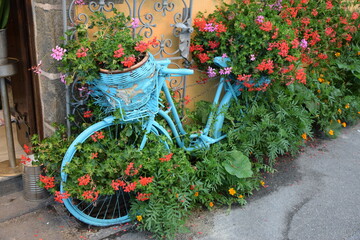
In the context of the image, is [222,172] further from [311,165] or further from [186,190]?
[311,165]

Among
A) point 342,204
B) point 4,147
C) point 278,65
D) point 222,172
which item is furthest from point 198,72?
point 4,147

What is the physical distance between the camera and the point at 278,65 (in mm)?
3578

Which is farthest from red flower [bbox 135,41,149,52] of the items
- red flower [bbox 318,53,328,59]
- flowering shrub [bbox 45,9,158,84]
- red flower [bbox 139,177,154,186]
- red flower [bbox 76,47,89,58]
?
red flower [bbox 318,53,328,59]

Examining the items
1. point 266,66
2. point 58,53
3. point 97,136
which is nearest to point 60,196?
point 97,136

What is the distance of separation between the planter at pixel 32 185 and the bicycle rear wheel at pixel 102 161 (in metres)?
0.30

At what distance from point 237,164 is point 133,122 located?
1.12 meters

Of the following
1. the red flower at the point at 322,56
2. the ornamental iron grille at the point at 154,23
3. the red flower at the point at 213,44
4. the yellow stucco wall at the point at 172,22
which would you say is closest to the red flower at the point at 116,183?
the ornamental iron grille at the point at 154,23

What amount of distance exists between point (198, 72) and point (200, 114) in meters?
0.46

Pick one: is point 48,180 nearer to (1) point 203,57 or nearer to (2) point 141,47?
(2) point 141,47

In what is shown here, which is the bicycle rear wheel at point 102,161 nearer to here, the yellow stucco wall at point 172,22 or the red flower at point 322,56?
the yellow stucco wall at point 172,22

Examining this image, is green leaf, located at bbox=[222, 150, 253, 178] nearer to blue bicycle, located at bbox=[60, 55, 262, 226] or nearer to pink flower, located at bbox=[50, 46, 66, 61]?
blue bicycle, located at bbox=[60, 55, 262, 226]

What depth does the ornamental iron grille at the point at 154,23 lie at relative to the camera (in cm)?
293

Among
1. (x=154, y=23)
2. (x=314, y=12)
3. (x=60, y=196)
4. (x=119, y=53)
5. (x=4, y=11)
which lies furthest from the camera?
(x=314, y=12)

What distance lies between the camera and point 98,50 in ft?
8.75
